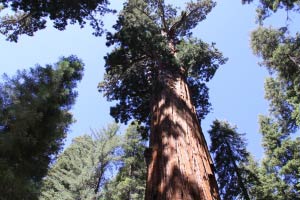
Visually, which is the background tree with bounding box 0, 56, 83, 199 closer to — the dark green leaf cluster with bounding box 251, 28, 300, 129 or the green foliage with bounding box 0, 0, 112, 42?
the green foliage with bounding box 0, 0, 112, 42

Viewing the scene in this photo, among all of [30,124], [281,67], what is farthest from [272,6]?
[30,124]

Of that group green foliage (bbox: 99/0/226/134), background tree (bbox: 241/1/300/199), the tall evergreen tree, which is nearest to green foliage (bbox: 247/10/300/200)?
background tree (bbox: 241/1/300/199)

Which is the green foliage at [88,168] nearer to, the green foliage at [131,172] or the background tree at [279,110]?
the green foliage at [131,172]

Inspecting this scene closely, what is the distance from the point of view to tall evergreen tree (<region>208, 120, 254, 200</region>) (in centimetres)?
1476

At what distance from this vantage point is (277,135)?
22.7 m

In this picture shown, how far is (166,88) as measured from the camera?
7.23 metres

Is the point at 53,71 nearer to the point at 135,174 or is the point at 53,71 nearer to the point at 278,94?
the point at 135,174

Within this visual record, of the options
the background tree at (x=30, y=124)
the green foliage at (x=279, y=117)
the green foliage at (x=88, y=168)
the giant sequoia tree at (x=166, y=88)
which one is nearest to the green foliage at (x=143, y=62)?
the giant sequoia tree at (x=166, y=88)

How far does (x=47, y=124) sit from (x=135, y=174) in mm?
11424

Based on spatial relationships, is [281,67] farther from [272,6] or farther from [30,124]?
[30,124]

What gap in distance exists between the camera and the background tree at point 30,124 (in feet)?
24.9

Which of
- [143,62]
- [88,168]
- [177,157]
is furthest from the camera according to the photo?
[88,168]

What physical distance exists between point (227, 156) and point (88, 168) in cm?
735

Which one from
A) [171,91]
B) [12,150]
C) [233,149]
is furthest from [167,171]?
[233,149]
